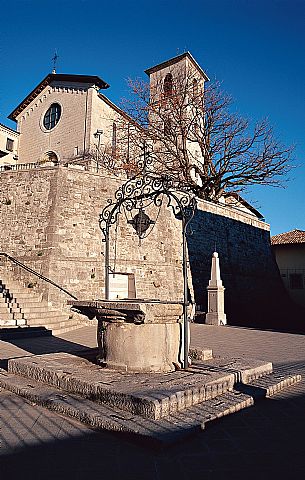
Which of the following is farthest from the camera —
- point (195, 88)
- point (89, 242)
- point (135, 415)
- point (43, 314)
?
point (195, 88)

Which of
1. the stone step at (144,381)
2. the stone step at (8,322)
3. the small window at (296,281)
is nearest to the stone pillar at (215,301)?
the stone step at (8,322)

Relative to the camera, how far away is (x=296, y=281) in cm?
2627

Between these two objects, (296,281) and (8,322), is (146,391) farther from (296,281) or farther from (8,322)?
(296,281)

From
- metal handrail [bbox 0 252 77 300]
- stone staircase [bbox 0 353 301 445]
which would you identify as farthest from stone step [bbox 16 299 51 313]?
stone staircase [bbox 0 353 301 445]

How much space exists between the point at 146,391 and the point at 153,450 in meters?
0.82

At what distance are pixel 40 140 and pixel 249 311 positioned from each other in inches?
811

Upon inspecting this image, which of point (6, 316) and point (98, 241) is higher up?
point (98, 241)

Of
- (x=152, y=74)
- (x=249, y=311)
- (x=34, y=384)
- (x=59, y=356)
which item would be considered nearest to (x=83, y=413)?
(x=34, y=384)

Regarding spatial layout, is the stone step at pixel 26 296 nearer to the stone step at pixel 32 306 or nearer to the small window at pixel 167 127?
the stone step at pixel 32 306

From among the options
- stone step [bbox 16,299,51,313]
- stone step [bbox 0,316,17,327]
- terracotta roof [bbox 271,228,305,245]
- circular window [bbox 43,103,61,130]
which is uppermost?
circular window [bbox 43,103,61,130]

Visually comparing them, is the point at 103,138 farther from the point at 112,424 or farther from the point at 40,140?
the point at 112,424

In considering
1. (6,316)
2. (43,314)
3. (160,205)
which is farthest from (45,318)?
(160,205)

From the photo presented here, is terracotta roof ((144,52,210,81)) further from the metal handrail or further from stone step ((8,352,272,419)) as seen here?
stone step ((8,352,272,419))

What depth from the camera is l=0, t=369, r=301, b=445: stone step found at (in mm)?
3283
